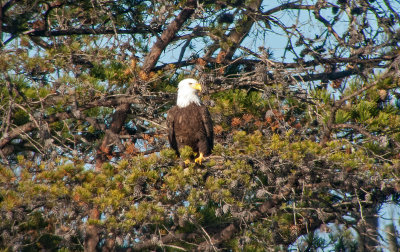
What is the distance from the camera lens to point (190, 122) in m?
5.64

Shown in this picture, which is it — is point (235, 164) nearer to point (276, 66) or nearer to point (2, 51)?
point (276, 66)

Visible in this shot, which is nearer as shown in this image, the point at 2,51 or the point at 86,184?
the point at 86,184

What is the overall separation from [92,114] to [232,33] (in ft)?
7.67

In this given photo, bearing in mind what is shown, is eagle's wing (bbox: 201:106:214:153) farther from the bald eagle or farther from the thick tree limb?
the thick tree limb

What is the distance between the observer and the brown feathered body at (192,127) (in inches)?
221

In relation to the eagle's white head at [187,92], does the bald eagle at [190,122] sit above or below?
below

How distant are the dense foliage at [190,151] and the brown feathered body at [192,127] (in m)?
0.12

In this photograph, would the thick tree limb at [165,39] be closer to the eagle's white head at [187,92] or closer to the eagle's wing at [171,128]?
the eagle's white head at [187,92]

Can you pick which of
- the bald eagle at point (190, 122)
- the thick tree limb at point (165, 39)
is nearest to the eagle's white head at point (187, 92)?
the bald eagle at point (190, 122)

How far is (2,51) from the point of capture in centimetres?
465

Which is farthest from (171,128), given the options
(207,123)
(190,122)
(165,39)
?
(165,39)

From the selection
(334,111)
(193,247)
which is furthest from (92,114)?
(334,111)

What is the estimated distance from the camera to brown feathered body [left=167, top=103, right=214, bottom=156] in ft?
18.4

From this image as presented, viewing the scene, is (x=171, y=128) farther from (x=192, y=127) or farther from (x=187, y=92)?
(x=187, y=92)
